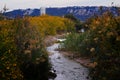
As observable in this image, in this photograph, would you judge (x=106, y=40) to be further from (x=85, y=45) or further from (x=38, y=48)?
(x=85, y=45)

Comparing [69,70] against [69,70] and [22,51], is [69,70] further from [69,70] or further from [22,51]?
[22,51]

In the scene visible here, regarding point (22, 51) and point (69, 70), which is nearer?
point (22, 51)

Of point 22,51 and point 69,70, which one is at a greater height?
point 22,51

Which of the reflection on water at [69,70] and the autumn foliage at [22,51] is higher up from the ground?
the autumn foliage at [22,51]

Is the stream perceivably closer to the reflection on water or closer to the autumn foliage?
the reflection on water

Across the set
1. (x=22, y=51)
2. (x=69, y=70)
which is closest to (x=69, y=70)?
(x=69, y=70)

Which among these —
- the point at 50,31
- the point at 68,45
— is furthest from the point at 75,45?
the point at 50,31

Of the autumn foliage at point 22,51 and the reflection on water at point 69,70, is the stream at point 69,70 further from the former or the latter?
the autumn foliage at point 22,51

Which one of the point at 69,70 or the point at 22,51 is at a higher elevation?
the point at 22,51

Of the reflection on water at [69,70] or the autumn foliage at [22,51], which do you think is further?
the reflection on water at [69,70]

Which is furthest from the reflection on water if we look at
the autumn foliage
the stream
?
the autumn foliage

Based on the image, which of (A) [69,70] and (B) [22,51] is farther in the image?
(A) [69,70]

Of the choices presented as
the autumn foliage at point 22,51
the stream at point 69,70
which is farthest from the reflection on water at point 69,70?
the autumn foliage at point 22,51

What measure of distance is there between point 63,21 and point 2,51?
52397 millimetres
